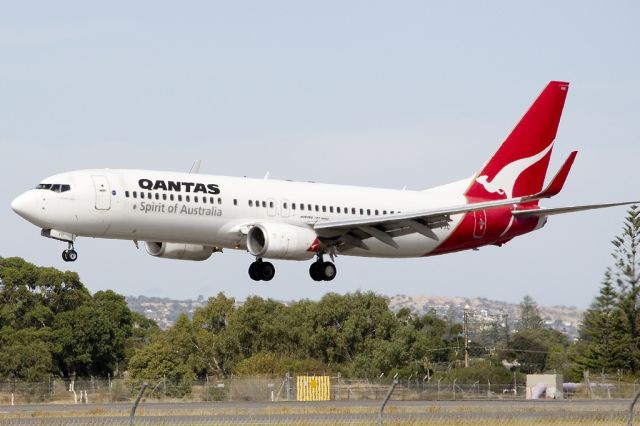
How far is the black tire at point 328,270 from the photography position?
185 ft

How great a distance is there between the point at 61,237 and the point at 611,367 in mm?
46945

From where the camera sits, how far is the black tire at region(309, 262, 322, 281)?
185 feet

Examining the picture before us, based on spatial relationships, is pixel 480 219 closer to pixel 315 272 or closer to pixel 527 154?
pixel 527 154

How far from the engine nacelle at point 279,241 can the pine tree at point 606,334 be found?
33.2m

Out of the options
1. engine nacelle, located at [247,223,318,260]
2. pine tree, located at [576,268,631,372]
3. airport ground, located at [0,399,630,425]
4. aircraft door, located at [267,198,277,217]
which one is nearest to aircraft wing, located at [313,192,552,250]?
engine nacelle, located at [247,223,318,260]

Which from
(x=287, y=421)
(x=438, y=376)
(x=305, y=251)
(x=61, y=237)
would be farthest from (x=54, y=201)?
(x=438, y=376)

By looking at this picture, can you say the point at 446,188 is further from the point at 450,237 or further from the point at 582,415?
the point at 582,415

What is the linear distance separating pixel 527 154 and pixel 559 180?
35.2ft

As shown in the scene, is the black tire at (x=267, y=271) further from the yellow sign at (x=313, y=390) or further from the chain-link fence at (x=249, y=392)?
the yellow sign at (x=313, y=390)

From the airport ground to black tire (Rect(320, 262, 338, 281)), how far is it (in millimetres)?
5247

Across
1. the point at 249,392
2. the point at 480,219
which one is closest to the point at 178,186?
the point at 249,392

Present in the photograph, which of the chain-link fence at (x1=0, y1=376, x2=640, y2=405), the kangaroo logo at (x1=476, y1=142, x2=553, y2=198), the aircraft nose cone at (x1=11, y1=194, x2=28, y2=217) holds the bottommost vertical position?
the chain-link fence at (x1=0, y1=376, x2=640, y2=405)

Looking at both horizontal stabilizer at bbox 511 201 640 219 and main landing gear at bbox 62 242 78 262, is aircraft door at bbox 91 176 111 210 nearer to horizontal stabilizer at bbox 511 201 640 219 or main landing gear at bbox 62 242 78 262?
main landing gear at bbox 62 242 78 262

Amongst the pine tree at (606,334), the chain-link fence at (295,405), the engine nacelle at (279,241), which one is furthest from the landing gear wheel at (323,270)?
the pine tree at (606,334)
